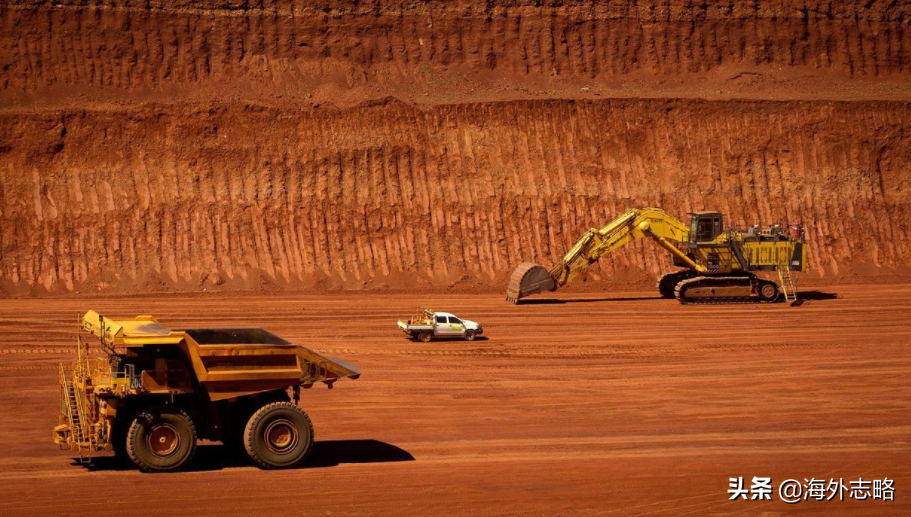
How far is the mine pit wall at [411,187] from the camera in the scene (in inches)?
1699

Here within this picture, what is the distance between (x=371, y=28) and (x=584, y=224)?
14.1m

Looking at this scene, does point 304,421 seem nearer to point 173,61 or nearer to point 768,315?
point 768,315

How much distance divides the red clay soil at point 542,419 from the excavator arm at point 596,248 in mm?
2522

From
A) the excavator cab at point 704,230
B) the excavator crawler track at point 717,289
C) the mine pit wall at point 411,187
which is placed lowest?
the excavator crawler track at point 717,289

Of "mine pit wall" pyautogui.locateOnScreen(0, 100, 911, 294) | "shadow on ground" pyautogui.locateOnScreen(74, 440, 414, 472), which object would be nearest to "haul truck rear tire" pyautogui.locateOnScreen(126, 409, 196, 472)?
"shadow on ground" pyautogui.locateOnScreen(74, 440, 414, 472)

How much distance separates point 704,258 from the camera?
1494 inches

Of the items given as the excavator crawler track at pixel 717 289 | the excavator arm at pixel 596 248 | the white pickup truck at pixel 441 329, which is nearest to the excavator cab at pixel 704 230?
the excavator arm at pixel 596 248

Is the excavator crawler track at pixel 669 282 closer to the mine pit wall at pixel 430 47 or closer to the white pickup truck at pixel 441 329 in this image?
the white pickup truck at pixel 441 329

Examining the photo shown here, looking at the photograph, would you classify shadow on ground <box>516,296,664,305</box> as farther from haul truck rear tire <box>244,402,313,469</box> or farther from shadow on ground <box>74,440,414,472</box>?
haul truck rear tire <box>244,402,313,469</box>

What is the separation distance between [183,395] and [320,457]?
230cm

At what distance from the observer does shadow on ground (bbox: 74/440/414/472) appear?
623 inches

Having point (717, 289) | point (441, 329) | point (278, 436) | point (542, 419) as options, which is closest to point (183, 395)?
point (278, 436)

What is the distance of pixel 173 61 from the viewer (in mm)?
50125

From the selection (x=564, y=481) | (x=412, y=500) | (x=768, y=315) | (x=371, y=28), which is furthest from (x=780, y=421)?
(x=371, y=28)
